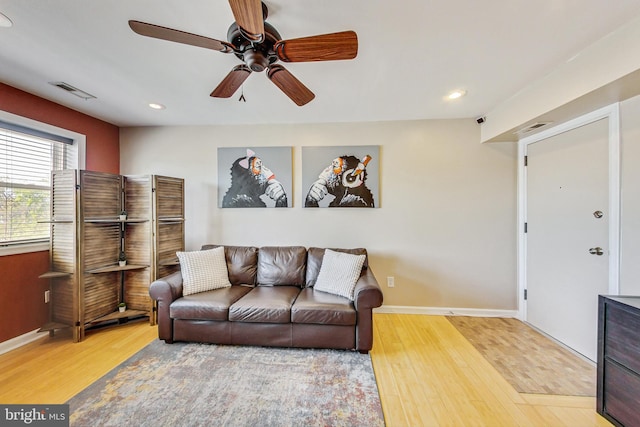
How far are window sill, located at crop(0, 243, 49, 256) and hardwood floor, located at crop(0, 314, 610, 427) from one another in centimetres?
90

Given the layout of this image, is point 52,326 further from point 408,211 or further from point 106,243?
point 408,211

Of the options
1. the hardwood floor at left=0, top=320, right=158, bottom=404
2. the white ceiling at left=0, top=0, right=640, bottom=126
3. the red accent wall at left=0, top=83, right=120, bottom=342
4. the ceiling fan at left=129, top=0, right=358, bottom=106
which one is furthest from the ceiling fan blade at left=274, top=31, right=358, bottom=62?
the red accent wall at left=0, top=83, right=120, bottom=342

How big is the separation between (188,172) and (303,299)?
2.34 metres

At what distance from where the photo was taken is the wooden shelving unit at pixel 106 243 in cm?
237

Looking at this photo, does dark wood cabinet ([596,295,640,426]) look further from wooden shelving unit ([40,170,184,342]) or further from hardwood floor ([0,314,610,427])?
wooden shelving unit ([40,170,184,342])

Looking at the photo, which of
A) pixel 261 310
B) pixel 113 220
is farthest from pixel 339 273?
pixel 113 220

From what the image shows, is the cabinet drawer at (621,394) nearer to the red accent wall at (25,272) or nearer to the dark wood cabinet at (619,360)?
the dark wood cabinet at (619,360)

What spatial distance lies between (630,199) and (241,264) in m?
3.56

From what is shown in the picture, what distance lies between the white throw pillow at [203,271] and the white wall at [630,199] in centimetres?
356

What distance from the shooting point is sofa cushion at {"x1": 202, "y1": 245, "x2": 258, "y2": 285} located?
2.80m

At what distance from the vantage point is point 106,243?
2621 millimetres

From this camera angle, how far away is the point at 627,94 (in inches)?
68.2

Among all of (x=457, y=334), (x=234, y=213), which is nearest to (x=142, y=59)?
(x=234, y=213)

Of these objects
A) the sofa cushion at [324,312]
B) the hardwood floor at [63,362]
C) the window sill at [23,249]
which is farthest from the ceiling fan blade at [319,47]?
the window sill at [23,249]
